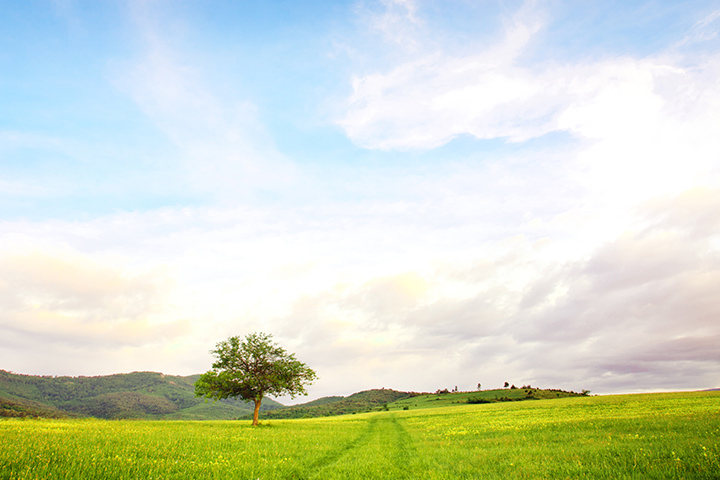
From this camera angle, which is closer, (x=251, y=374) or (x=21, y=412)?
(x=251, y=374)

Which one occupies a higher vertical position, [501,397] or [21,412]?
[501,397]

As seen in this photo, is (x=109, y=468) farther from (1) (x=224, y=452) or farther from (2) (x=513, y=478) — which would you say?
(2) (x=513, y=478)

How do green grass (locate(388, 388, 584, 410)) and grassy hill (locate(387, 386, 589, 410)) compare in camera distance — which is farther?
green grass (locate(388, 388, 584, 410))

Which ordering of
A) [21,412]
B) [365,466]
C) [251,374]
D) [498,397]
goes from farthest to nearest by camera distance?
1. [498,397]
2. [21,412]
3. [251,374]
4. [365,466]

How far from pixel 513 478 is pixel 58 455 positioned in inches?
647

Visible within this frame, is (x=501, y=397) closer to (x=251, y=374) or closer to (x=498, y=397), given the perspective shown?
(x=498, y=397)

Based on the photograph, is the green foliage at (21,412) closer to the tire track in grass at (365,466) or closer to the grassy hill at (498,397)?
the tire track in grass at (365,466)

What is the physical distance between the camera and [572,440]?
20.2m

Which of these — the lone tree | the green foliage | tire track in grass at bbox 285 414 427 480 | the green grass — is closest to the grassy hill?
the green grass

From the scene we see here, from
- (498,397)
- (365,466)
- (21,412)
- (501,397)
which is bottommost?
(21,412)

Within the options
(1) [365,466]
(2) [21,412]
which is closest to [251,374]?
(1) [365,466]

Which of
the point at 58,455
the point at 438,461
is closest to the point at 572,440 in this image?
the point at 438,461

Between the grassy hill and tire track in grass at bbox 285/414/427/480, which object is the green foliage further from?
the grassy hill

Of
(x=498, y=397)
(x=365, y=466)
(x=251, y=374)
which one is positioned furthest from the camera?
(x=498, y=397)
